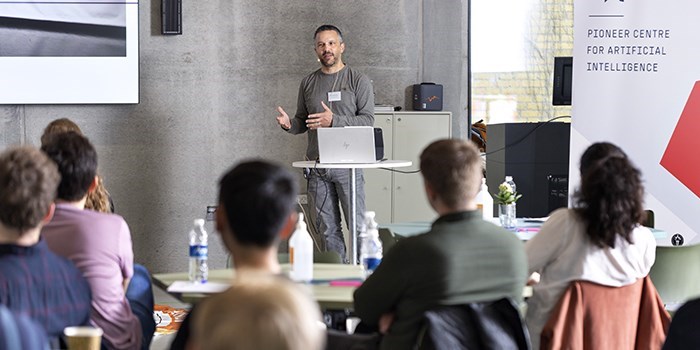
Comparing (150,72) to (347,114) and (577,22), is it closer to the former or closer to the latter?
(347,114)

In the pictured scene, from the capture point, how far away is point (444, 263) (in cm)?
302

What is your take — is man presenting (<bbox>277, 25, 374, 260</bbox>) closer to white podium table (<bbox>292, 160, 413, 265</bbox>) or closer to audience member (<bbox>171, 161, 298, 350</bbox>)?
white podium table (<bbox>292, 160, 413, 265</bbox>)

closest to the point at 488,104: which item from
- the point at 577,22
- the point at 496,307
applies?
the point at 577,22

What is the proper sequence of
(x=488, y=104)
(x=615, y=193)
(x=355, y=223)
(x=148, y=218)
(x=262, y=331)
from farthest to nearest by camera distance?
(x=488, y=104) → (x=148, y=218) → (x=355, y=223) → (x=615, y=193) → (x=262, y=331)

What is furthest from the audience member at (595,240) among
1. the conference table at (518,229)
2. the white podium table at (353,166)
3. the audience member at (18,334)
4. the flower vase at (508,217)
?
the white podium table at (353,166)

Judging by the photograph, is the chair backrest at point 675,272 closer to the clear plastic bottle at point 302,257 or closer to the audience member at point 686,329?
the clear plastic bottle at point 302,257

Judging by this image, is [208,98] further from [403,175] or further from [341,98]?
[403,175]

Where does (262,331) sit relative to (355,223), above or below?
above

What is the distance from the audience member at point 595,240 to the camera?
361 cm

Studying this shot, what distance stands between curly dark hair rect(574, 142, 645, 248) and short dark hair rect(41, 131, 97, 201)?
1.73 meters

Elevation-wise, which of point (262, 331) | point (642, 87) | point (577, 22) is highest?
point (577, 22)

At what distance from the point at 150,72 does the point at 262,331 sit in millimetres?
6855

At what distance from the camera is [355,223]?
6.89m

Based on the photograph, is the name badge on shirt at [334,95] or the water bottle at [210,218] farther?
the water bottle at [210,218]
